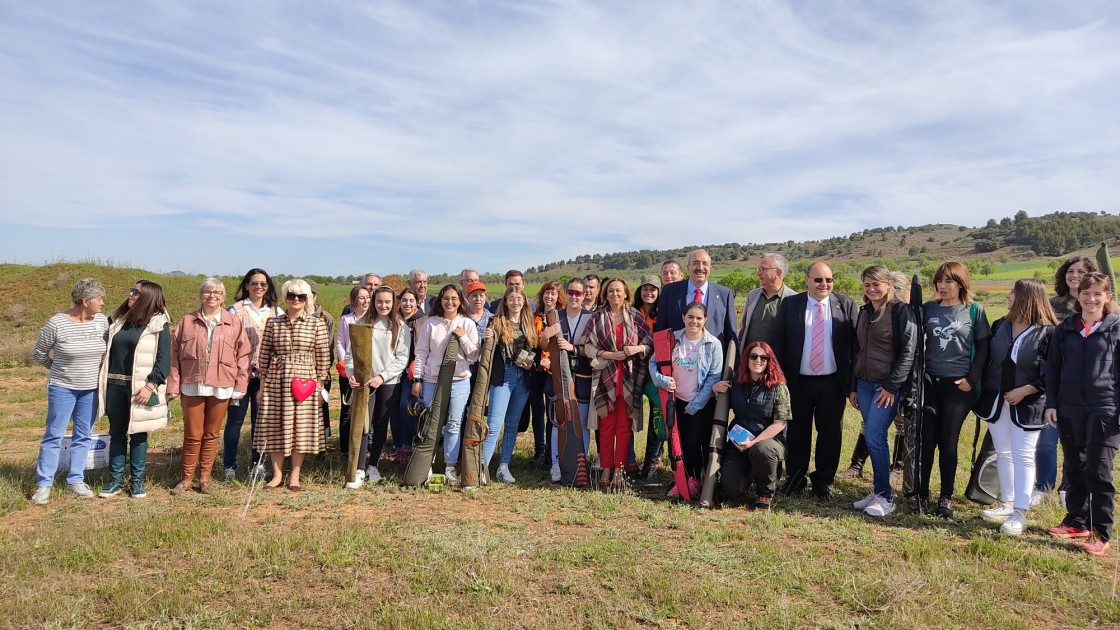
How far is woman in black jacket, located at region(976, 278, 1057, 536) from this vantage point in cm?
495

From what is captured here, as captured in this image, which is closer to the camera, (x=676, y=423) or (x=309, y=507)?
(x=309, y=507)

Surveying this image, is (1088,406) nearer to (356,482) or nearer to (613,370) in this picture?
(613,370)

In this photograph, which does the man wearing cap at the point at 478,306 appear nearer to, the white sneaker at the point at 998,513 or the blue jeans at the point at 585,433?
the blue jeans at the point at 585,433

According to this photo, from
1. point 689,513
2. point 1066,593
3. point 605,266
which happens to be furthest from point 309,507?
point 605,266

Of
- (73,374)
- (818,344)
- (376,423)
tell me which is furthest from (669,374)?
(73,374)

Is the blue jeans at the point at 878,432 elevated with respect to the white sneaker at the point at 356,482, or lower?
elevated

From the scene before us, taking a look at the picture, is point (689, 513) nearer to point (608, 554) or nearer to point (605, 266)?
point (608, 554)

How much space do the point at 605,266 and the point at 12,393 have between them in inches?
2698

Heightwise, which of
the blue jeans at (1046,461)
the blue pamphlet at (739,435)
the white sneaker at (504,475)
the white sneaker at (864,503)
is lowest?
the white sneaker at (504,475)

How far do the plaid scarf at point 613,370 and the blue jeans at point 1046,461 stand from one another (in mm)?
3914

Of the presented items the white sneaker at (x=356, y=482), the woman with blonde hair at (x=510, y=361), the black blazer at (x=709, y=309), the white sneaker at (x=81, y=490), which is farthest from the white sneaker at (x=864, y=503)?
the white sneaker at (x=81, y=490)

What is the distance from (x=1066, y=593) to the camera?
151 inches

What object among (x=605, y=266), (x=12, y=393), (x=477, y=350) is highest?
(x=605, y=266)

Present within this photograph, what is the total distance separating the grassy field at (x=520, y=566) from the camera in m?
3.56
